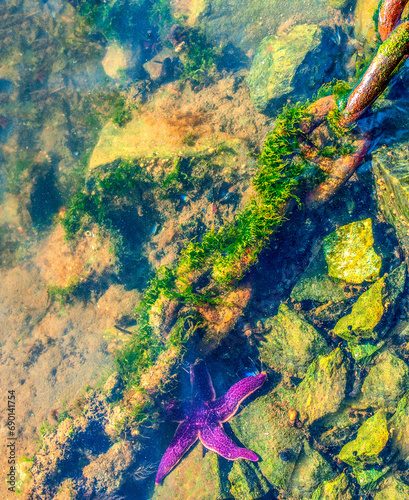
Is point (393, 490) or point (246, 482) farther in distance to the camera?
point (246, 482)

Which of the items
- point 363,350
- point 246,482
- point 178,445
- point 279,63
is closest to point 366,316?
point 363,350

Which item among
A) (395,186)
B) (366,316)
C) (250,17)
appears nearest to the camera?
(395,186)

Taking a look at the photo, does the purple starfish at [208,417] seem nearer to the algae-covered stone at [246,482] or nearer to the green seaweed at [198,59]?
the algae-covered stone at [246,482]

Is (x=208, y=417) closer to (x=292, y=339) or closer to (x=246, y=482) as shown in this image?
(x=246, y=482)

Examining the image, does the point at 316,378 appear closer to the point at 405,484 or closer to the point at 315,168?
the point at 405,484

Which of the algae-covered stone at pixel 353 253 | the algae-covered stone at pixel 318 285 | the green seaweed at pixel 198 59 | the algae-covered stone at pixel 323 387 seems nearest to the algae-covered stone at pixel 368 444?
the algae-covered stone at pixel 323 387

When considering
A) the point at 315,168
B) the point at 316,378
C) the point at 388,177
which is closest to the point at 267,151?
the point at 315,168

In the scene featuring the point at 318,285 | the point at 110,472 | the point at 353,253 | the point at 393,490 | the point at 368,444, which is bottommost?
the point at 393,490
